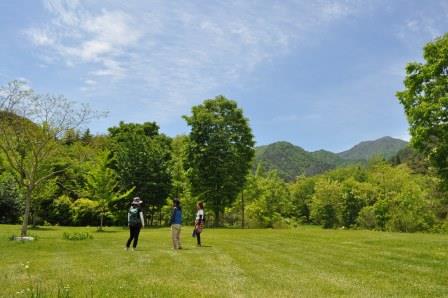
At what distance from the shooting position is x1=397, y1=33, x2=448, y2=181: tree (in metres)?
32.3

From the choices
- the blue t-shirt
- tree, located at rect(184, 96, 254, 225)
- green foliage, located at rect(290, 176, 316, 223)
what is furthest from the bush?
the blue t-shirt

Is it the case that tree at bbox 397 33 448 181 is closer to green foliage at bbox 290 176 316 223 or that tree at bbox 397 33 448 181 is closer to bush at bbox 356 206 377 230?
bush at bbox 356 206 377 230

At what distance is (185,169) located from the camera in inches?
2116

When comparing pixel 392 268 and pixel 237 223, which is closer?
pixel 392 268

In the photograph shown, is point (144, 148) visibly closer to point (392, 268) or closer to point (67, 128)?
point (67, 128)

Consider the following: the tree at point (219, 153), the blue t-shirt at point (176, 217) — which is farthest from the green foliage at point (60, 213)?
the blue t-shirt at point (176, 217)

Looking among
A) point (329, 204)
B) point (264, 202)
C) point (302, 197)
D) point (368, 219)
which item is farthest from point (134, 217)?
point (302, 197)

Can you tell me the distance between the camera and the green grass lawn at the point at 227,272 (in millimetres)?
10484

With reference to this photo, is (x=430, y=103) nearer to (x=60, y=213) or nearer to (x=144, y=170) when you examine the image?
(x=144, y=170)

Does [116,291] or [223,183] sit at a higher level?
[223,183]

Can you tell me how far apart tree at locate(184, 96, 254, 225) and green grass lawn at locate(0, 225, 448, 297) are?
30.1 meters

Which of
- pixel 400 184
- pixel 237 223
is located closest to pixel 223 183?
pixel 237 223

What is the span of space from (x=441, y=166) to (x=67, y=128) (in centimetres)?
2655

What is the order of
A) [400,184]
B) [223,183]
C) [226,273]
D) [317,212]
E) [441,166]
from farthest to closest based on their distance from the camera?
[317,212], [400,184], [223,183], [441,166], [226,273]
